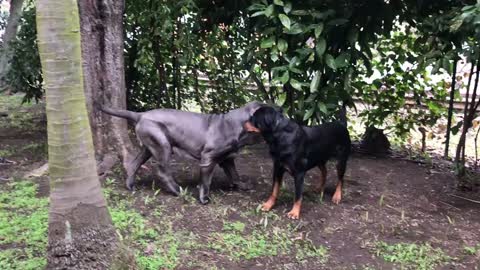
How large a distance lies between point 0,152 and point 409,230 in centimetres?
507

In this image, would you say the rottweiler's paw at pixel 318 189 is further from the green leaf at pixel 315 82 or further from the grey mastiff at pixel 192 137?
the green leaf at pixel 315 82

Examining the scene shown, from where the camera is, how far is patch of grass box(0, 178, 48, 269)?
3992mm

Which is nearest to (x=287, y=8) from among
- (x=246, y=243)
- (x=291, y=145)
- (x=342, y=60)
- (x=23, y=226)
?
(x=342, y=60)

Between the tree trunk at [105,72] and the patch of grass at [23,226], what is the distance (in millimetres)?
864

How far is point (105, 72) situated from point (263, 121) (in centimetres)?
196

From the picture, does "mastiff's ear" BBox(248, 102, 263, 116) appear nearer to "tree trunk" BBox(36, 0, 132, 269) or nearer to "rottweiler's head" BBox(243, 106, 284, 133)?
"rottweiler's head" BBox(243, 106, 284, 133)

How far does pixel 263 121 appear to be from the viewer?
4.99 meters

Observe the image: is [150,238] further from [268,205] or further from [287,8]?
[287,8]

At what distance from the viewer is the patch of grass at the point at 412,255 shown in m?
4.38

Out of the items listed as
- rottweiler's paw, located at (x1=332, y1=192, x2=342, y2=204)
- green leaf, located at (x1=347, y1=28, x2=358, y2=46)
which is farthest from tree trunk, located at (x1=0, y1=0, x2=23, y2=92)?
rottweiler's paw, located at (x1=332, y1=192, x2=342, y2=204)

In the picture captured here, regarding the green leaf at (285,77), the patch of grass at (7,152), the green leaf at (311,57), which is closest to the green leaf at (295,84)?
the green leaf at (285,77)

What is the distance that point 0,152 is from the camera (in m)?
7.08

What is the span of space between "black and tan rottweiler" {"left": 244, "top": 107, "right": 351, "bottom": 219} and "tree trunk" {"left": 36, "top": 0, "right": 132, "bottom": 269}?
1802 millimetres

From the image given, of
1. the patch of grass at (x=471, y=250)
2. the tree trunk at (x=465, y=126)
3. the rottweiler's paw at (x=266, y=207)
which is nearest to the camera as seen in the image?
the patch of grass at (x=471, y=250)
